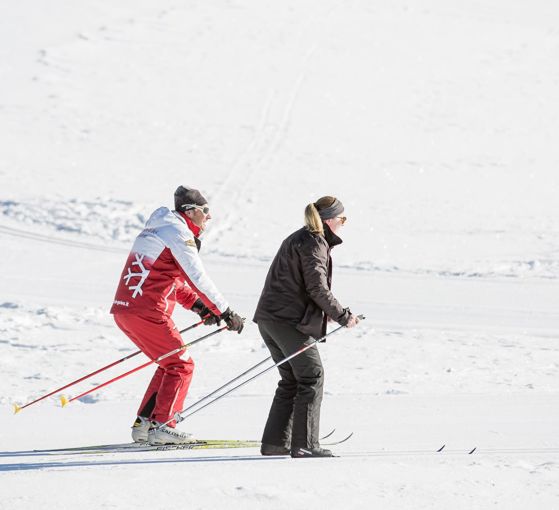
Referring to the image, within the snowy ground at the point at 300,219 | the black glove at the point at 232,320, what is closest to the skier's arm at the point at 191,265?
the black glove at the point at 232,320

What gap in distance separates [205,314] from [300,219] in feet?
35.8

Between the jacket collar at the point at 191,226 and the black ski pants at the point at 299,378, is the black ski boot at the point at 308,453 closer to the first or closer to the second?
the black ski pants at the point at 299,378

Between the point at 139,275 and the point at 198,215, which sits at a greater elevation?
the point at 198,215

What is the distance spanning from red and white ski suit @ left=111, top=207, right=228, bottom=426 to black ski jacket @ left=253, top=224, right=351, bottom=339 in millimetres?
372

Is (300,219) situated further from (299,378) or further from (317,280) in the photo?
(317,280)

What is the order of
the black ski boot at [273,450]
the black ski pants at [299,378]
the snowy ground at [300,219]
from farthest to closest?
the black ski boot at [273,450]
the black ski pants at [299,378]
the snowy ground at [300,219]

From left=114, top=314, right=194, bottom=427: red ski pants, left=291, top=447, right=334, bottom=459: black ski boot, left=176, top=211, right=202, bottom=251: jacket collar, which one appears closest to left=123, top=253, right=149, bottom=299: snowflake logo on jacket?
left=114, top=314, right=194, bottom=427: red ski pants

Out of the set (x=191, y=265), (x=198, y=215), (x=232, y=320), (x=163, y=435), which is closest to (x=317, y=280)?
(x=232, y=320)

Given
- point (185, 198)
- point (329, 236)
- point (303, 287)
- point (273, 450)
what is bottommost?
point (273, 450)

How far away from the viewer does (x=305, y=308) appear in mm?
5930

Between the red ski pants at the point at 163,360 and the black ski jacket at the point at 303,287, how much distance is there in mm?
623

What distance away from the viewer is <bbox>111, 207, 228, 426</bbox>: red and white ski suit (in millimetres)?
5969

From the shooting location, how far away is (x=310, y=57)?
31.2 m

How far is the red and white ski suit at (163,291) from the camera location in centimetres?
597
